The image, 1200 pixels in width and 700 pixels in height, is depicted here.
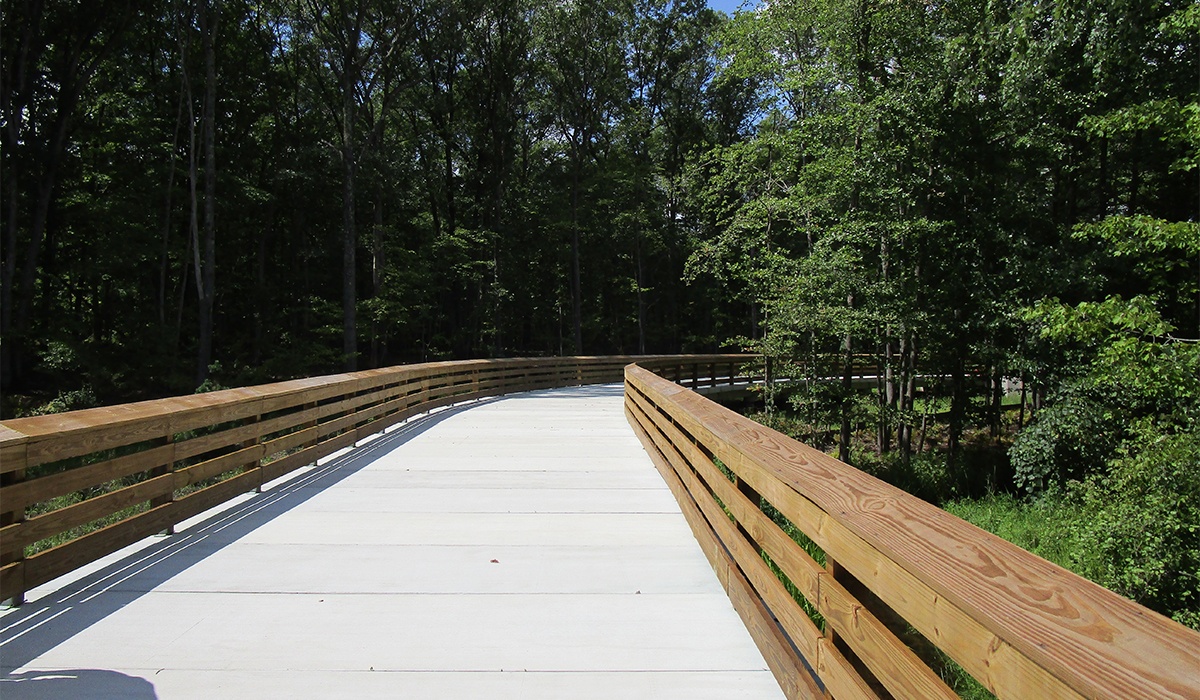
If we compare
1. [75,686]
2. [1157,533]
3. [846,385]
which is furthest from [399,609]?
[846,385]

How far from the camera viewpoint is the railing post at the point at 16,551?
11.4 feet

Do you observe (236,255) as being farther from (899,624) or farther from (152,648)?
(899,624)

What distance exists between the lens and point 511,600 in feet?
12.5

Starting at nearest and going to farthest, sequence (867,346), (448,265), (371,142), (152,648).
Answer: (152,648) < (867,346) < (371,142) < (448,265)

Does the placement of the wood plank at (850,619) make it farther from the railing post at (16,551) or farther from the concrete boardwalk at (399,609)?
the railing post at (16,551)

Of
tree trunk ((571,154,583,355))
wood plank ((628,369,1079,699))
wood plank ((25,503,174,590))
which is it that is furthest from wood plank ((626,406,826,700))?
tree trunk ((571,154,583,355))

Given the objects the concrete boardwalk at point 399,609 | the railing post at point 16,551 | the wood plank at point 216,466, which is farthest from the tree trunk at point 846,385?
the railing post at point 16,551

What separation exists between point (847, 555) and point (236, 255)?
3384 cm

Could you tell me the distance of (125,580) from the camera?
4008mm

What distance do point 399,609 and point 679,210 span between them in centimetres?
3585

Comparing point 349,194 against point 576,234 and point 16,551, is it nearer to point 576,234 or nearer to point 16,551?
point 576,234

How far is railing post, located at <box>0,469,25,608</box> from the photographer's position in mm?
3461

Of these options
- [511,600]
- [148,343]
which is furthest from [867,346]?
[148,343]

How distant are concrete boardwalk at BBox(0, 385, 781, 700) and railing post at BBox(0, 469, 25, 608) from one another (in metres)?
0.06
